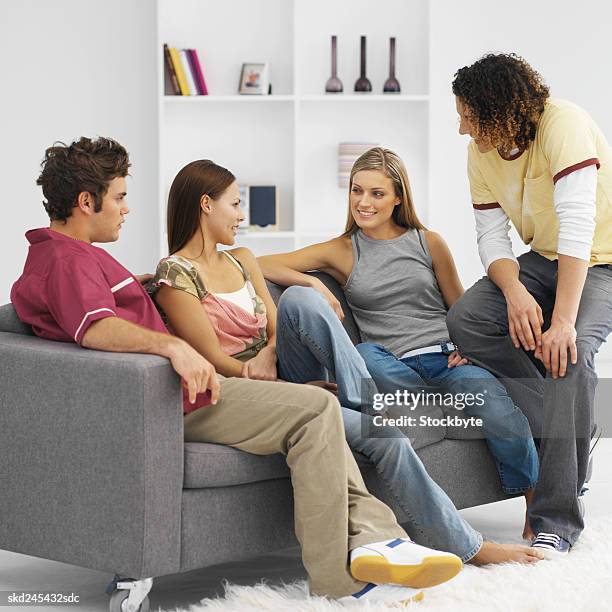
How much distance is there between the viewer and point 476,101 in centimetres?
288

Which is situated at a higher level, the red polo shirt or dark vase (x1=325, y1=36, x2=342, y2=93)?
dark vase (x1=325, y1=36, x2=342, y2=93)

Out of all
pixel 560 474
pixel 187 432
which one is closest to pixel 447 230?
pixel 560 474

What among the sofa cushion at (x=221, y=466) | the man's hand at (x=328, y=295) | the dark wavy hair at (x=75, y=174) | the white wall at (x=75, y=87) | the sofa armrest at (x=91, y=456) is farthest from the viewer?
the white wall at (x=75, y=87)

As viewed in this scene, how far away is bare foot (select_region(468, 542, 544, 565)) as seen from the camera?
260 cm

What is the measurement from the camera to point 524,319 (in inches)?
112

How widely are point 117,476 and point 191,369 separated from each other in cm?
26

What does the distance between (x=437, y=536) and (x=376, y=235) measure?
1.02 m

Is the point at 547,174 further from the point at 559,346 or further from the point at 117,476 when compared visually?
the point at 117,476

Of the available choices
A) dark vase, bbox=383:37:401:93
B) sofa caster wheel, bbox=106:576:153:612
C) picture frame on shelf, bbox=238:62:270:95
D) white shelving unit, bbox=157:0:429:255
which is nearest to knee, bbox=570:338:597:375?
sofa caster wheel, bbox=106:576:153:612

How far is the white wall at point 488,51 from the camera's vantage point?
5926mm

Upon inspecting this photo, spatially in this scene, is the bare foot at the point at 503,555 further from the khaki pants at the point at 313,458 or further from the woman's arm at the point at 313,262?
the woman's arm at the point at 313,262

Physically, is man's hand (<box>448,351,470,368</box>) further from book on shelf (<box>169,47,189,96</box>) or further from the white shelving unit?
book on shelf (<box>169,47,189,96</box>)

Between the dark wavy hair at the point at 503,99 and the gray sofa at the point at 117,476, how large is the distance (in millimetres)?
1042

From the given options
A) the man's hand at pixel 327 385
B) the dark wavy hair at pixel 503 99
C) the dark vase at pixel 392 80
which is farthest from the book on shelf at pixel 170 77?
the man's hand at pixel 327 385
